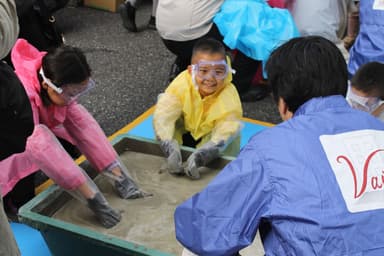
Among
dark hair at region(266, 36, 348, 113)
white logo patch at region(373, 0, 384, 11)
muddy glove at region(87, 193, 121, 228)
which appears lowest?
muddy glove at region(87, 193, 121, 228)

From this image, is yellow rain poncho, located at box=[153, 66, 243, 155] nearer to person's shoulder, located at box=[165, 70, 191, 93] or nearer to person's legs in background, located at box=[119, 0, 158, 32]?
person's shoulder, located at box=[165, 70, 191, 93]

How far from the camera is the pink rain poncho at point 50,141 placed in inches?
71.5

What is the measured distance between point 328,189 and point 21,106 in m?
1.09

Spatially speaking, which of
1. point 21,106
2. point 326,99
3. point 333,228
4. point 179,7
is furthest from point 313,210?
point 179,7

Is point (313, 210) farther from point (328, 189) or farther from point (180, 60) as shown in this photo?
point (180, 60)

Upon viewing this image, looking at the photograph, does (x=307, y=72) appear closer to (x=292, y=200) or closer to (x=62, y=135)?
(x=292, y=200)

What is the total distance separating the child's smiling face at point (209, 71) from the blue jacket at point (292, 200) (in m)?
1.09

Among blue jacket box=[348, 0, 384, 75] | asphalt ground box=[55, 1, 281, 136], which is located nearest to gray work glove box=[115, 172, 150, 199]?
asphalt ground box=[55, 1, 281, 136]

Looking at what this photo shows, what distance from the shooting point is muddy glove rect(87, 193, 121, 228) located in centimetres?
184

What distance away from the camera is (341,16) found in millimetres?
3174

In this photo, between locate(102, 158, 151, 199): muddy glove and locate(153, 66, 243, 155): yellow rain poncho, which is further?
locate(153, 66, 243, 155): yellow rain poncho

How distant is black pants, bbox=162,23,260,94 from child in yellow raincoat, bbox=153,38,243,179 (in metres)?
0.79

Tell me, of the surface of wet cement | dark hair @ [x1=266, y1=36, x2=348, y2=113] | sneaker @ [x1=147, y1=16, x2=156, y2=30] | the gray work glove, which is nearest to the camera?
dark hair @ [x1=266, y1=36, x2=348, y2=113]

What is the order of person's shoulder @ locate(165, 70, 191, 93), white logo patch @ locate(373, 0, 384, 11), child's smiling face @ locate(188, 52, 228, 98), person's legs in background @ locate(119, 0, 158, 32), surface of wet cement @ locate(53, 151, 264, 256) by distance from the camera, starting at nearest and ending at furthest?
1. surface of wet cement @ locate(53, 151, 264, 256)
2. child's smiling face @ locate(188, 52, 228, 98)
3. person's shoulder @ locate(165, 70, 191, 93)
4. white logo patch @ locate(373, 0, 384, 11)
5. person's legs in background @ locate(119, 0, 158, 32)
